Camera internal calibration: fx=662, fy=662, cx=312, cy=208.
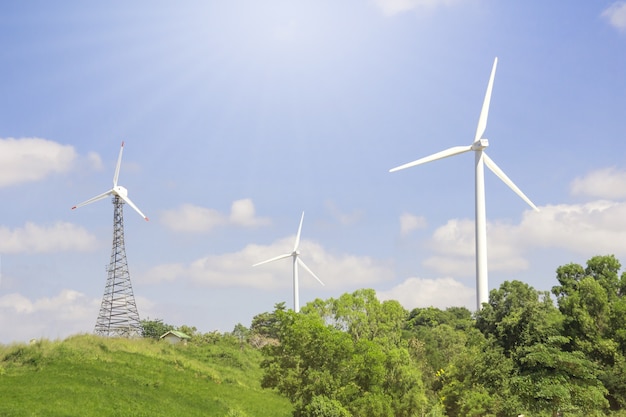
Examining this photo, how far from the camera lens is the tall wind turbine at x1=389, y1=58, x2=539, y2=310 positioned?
72.6 metres

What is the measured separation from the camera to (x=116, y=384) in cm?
5231

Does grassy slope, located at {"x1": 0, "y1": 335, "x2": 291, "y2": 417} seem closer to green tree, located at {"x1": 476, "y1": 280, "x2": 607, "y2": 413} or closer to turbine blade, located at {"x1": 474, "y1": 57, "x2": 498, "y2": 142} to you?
green tree, located at {"x1": 476, "y1": 280, "x2": 607, "y2": 413}

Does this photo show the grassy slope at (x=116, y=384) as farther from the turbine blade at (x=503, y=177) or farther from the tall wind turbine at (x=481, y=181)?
the turbine blade at (x=503, y=177)

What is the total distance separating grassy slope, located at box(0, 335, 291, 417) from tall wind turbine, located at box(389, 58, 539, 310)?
25.2 meters

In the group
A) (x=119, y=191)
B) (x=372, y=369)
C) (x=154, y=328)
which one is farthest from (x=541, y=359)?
(x=154, y=328)

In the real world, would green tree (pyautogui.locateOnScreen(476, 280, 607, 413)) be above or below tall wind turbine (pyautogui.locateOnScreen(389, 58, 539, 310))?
below

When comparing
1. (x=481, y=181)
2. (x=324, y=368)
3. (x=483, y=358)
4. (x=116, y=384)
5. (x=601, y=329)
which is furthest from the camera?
(x=481, y=181)

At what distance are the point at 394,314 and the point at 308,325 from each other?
13.1 metres

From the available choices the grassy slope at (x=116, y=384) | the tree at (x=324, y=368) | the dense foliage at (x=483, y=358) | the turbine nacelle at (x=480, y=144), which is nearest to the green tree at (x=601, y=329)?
the dense foliage at (x=483, y=358)

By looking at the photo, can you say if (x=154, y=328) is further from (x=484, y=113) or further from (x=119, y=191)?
(x=484, y=113)

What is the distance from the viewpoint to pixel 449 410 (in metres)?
66.2

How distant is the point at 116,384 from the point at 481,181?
147ft

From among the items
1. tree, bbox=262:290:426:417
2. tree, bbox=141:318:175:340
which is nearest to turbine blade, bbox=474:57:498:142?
tree, bbox=262:290:426:417

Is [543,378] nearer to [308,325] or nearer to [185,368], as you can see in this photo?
[308,325]
